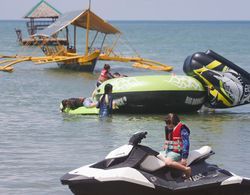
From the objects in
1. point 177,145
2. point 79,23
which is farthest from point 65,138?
point 79,23

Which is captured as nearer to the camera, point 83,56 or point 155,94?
point 155,94

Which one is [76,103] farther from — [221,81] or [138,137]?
[138,137]

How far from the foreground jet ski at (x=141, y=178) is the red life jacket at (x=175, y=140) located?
0.25 metres

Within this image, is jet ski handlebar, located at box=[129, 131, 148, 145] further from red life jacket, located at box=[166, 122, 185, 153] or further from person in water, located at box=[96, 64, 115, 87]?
person in water, located at box=[96, 64, 115, 87]

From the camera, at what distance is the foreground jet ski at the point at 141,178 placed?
9.41 m

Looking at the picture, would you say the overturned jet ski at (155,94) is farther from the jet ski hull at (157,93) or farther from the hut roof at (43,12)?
the hut roof at (43,12)

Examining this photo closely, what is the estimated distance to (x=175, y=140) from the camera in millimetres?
9906

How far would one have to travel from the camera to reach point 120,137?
1568 cm

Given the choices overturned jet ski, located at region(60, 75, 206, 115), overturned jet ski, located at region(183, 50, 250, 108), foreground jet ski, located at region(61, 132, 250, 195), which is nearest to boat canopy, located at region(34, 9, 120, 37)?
overturned jet ski, located at region(183, 50, 250, 108)

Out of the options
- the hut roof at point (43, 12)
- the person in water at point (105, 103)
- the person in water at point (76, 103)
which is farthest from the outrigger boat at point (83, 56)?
the hut roof at point (43, 12)

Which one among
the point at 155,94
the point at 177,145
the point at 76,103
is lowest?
the point at 76,103

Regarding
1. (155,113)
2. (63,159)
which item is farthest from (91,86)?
(63,159)

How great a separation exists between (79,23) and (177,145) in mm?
26330

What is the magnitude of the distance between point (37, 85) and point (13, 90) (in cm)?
224
